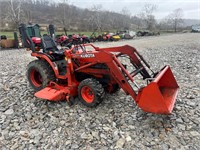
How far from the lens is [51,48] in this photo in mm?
5566

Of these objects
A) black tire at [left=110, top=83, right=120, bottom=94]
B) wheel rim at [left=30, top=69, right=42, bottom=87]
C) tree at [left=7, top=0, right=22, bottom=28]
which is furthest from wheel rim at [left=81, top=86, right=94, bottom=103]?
tree at [left=7, top=0, right=22, bottom=28]

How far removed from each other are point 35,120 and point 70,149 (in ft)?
4.35

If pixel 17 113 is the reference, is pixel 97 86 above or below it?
above

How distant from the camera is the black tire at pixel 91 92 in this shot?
13.9 feet

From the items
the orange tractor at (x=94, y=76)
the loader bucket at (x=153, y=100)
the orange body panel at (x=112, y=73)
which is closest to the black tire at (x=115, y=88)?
the orange tractor at (x=94, y=76)

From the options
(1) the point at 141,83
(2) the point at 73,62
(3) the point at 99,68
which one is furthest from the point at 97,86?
(1) the point at 141,83

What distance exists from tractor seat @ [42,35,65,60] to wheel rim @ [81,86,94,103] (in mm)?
1169

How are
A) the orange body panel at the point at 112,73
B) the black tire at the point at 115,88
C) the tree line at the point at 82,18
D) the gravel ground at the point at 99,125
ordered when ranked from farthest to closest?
the tree line at the point at 82,18 < the black tire at the point at 115,88 < the orange body panel at the point at 112,73 < the gravel ground at the point at 99,125

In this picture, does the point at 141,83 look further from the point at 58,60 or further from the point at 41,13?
the point at 41,13

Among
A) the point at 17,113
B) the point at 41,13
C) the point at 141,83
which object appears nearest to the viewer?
the point at 17,113

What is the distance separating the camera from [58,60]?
520 cm

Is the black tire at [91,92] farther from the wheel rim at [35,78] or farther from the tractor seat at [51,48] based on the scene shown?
the wheel rim at [35,78]

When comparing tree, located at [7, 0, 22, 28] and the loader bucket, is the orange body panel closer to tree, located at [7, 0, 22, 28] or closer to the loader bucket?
the loader bucket

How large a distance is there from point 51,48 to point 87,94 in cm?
187
